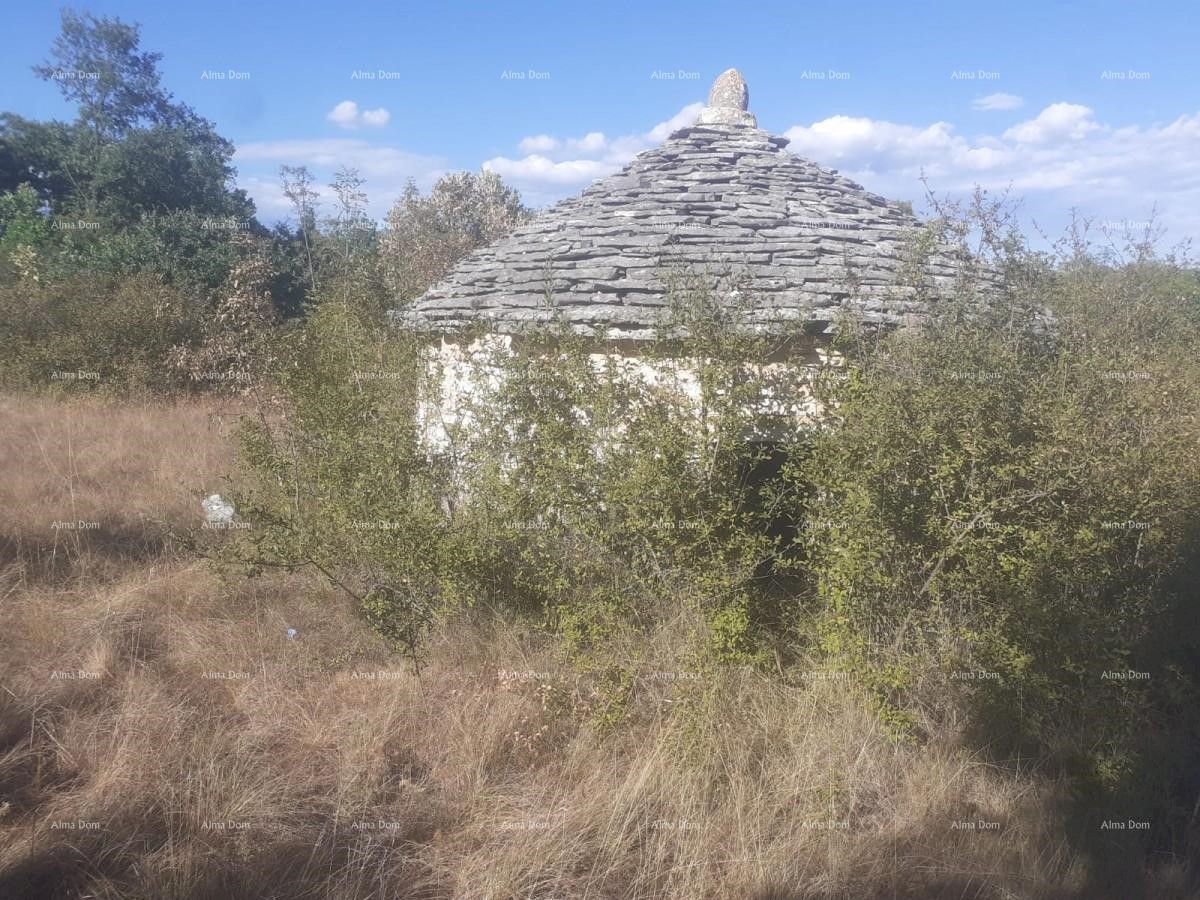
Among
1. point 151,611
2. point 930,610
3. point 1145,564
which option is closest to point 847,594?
point 930,610

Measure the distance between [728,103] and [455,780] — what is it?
8.51m

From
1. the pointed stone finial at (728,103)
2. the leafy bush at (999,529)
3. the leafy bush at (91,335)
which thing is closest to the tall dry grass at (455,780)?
the leafy bush at (999,529)

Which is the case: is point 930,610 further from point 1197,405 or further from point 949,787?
Answer: point 1197,405

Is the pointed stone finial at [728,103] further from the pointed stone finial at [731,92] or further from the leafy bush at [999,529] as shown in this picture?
the leafy bush at [999,529]

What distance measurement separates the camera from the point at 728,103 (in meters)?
9.55

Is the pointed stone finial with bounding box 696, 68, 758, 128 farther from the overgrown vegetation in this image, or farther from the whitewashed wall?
the whitewashed wall

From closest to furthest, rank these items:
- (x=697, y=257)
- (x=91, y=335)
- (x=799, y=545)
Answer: (x=799, y=545), (x=697, y=257), (x=91, y=335)

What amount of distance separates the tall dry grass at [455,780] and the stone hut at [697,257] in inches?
87.0

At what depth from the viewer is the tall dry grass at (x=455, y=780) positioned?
12.0 feet

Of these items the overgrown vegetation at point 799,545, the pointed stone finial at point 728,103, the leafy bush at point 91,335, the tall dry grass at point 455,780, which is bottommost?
the tall dry grass at point 455,780

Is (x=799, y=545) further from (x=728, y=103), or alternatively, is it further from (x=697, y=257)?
(x=728, y=103)

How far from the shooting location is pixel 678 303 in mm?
5043

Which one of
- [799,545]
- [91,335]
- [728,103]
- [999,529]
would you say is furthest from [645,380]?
[91,335]

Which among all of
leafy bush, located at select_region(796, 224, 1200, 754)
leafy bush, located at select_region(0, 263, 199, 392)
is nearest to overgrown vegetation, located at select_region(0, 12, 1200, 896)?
leafy bush, located at select_region(796, 224, 1200, 754)
